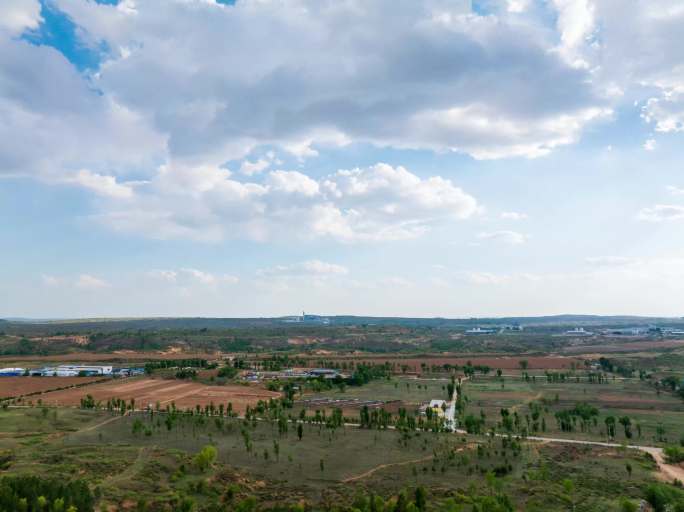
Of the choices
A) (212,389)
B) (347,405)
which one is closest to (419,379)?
(347,405)

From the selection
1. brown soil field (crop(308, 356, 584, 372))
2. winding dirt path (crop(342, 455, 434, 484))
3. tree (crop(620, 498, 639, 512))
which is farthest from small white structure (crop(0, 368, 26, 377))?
tree (crop(620, 498, 639, 512))

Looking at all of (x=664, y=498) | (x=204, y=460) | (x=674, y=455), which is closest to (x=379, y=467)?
(x=204, y=460)

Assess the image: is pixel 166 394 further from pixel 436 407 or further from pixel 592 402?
pixel 592 402

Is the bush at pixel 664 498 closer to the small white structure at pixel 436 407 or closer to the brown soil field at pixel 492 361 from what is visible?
the small white structure at pixel 436 407

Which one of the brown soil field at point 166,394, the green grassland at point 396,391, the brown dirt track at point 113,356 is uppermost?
the brown dirt track at point 113,356

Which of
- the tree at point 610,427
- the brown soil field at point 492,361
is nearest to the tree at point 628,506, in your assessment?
the tree at point 610,427

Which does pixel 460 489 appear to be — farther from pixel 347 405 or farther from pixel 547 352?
pixel 547 352
